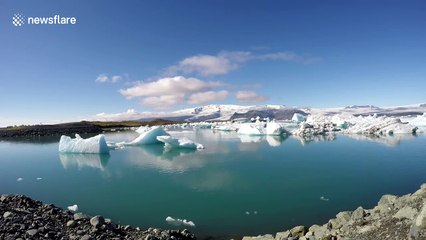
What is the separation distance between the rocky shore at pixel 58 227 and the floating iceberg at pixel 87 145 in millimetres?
12534

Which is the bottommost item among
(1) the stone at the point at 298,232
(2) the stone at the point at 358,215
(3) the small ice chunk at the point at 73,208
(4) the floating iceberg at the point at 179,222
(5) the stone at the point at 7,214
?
(4) the floating iceberg at the point at 179,222

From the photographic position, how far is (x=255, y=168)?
14.0 m

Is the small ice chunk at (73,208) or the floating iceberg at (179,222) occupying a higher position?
the small ice chunk at (73,208)

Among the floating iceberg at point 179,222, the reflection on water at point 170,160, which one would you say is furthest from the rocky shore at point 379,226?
the reflection on water at point 170,160

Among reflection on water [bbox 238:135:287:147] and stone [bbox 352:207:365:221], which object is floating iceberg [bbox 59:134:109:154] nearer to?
reflection on water [bbox 238:135:287:147]

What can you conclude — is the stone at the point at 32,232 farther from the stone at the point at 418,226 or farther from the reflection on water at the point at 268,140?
the reflection on water at the point at 268,140

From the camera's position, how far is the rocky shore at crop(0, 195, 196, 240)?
541 centimetres

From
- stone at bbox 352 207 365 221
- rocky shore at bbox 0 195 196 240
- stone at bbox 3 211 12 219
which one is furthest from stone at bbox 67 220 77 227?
stone at bbox 352 207 365 221

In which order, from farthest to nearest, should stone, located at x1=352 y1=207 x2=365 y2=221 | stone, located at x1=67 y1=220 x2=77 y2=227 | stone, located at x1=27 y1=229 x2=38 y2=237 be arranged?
1. stone, located at x1=67 y1=220 x2=77 y2=227
2. stone, located at x1=352 y1=207 x2=365 y2=221
3. stone, located at x1=27 y1=229 x2=38 y2=237

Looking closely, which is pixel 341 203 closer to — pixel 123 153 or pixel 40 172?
pixel 40 172

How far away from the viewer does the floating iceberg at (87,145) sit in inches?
765

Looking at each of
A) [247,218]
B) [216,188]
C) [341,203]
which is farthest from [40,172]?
[341,203]

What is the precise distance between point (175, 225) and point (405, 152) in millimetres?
15182

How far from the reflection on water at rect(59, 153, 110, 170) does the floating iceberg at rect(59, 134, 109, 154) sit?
1.02ft
